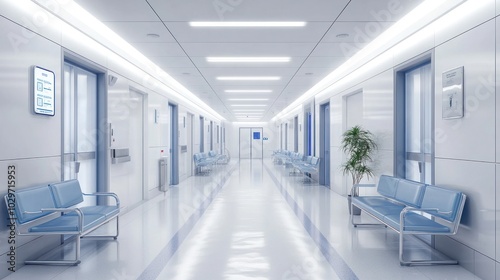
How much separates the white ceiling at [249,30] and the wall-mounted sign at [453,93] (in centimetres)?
99

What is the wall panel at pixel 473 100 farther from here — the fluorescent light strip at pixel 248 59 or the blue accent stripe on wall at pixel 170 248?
the blue accent stripe on wall at pixel 170 248

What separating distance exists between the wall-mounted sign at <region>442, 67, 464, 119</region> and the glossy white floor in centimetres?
167

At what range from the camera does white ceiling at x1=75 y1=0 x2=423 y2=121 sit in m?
4.04

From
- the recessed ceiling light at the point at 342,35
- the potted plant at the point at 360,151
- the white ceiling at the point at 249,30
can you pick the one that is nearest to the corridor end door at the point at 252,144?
the white ceiling at the point at 249,30

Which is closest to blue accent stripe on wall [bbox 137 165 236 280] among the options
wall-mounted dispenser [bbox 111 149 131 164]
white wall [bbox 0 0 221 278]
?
white wall [bbox 0 0 221 278]

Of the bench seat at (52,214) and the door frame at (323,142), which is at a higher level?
the door frame at (323,142)

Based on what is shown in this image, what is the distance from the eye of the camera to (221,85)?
9.79m

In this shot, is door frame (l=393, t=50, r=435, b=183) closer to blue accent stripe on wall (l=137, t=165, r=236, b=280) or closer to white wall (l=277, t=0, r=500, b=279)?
white wall (l=277, t=0, r=500, b=279)

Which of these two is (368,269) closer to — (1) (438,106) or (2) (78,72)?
(1) (438,106)

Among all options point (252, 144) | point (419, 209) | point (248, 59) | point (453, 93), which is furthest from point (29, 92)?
point (252, 144)

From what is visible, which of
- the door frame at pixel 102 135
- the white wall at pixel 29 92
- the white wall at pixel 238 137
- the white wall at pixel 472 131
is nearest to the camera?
the white wall at pixel 472 131

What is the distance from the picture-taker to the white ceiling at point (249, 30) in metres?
4.04

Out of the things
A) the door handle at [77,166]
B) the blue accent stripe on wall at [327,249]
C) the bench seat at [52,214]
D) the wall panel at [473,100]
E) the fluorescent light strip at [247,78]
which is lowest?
the blue accent stripe on wall at [327,249]

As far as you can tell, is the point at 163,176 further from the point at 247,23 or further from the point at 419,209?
the point at 419,209
